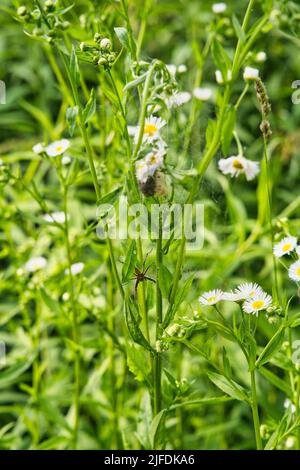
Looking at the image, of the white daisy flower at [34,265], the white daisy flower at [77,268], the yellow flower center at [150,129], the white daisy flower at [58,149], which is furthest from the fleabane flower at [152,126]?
the white daisy flower at [34,265]

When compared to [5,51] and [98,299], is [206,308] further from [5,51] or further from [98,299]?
[5,51]

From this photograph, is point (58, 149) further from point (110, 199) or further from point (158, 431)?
point (158, 431)

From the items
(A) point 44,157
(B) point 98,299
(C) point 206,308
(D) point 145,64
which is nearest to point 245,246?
(C) point 206,308

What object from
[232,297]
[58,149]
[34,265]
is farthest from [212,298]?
[34,265]

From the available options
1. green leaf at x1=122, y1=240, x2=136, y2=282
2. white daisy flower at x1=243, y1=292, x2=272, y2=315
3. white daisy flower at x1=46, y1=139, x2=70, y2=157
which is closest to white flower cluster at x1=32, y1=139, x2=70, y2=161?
white daisy flower at x1=46, y1=139, x2=70, y2=157

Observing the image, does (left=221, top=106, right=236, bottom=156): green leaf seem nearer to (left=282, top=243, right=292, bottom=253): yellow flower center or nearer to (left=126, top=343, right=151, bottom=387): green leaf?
(left=282, top=243, right=292, bottom=253): yellow flower center
